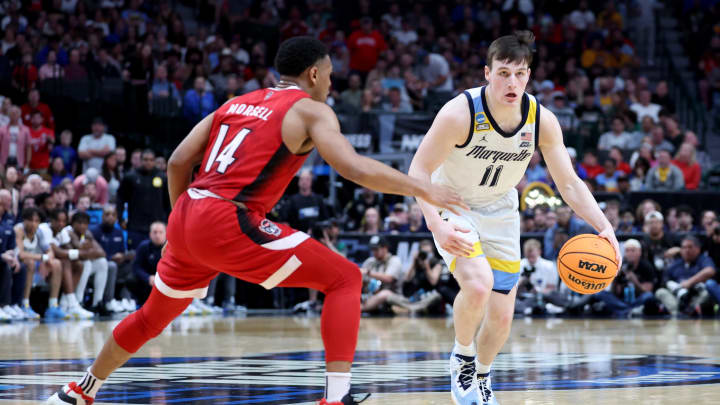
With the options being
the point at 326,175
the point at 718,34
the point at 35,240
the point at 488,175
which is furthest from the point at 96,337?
the point at 718,34

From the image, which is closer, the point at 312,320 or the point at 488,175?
the point at 488,175

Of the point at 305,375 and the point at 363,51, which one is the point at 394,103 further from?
the point at 305,375

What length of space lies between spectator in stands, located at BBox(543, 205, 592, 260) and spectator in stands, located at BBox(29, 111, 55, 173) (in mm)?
7790

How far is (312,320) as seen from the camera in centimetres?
1463

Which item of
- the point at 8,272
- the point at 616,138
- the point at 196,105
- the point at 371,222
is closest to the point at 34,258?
the point at 8,272

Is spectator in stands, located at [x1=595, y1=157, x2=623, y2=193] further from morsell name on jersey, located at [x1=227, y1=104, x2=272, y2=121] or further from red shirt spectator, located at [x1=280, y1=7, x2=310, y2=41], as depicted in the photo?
morsell name on jersey, located at [x1=227, y1=104, x2=272, y2=121]

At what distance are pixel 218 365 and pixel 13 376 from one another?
157 cm

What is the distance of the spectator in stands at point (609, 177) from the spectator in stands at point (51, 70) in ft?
29.6

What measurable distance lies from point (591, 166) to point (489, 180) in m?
12.4

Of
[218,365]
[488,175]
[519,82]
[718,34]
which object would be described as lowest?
[218,365]

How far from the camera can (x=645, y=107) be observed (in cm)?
2067

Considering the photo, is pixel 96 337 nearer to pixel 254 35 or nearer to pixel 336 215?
pixel 336 215

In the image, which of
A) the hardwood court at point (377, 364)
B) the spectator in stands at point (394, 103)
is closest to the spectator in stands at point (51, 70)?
the spectator in stands at point (394, 103)

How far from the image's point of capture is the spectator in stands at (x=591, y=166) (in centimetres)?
1820
